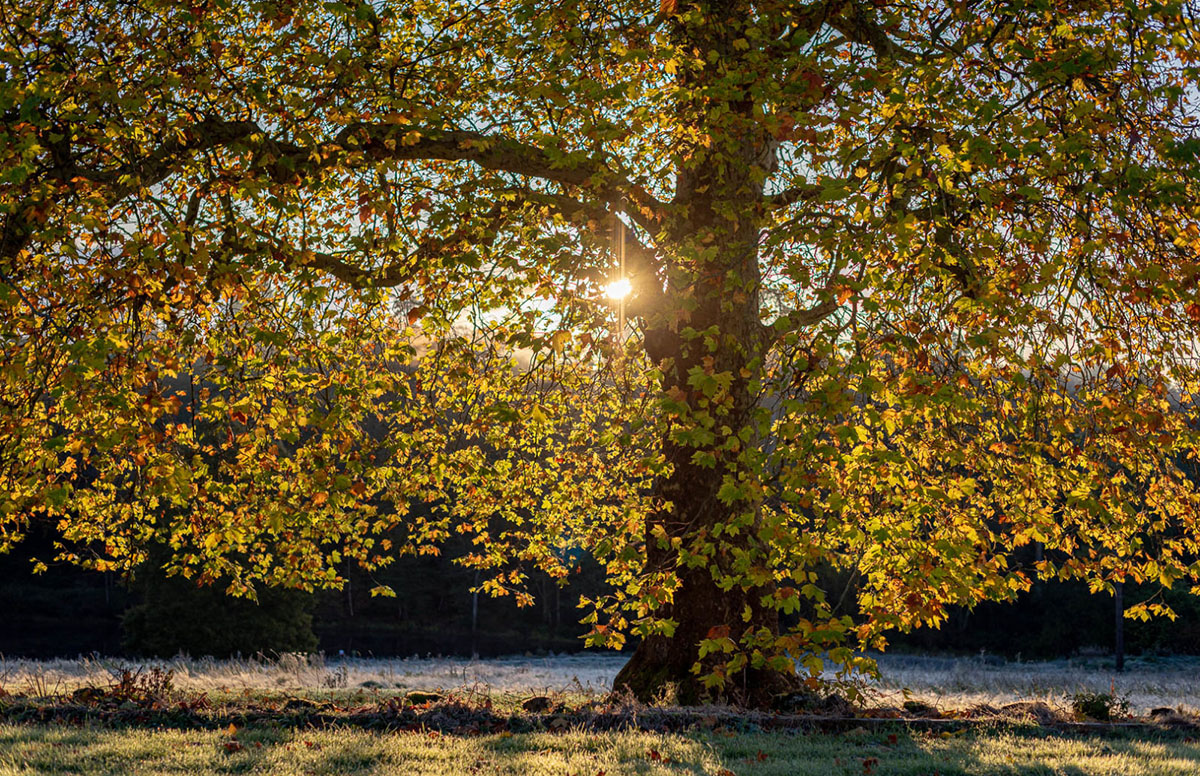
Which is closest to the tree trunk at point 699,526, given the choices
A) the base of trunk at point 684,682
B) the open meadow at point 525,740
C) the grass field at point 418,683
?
the base of trunk at point 684,682

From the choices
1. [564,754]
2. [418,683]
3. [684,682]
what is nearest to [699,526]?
[684,682]

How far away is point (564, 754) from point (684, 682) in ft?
10.5

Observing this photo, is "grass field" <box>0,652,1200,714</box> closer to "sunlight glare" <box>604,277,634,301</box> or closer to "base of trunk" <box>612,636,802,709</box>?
"base of trunk" <box>612,636,802,709</box>

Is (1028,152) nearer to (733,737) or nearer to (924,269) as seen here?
(924,269)

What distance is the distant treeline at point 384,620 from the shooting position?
28.6m

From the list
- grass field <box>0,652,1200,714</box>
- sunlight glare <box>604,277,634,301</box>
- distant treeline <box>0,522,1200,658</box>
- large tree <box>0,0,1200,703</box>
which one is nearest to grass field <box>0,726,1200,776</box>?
large tree <box>0,0,1200,703</box>

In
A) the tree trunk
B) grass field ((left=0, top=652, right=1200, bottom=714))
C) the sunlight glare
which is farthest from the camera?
grass field ((left=0, top=652, right=1200, bottom=714))

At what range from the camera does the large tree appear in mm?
6562

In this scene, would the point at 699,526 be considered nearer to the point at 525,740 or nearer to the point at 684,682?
the point at 684,682

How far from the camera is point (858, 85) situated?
710 centimetres

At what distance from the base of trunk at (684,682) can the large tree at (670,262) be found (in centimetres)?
5

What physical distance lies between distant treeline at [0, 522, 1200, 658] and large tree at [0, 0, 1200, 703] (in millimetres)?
18526

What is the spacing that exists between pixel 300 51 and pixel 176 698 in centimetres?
751

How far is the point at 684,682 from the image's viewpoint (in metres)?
10.2
